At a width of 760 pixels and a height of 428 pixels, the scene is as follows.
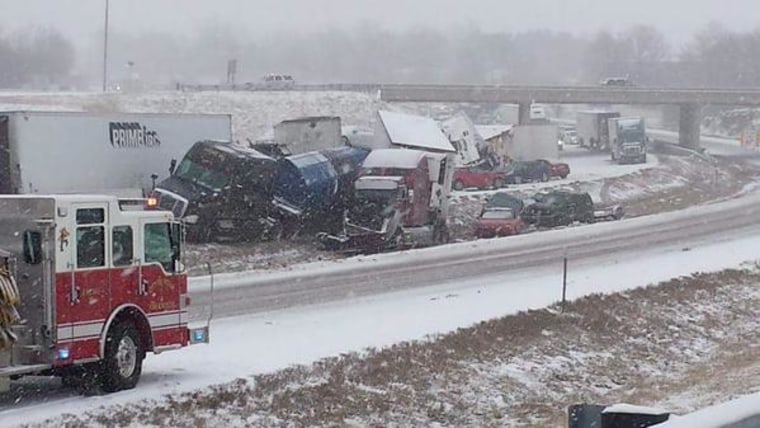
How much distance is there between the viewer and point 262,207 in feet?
138

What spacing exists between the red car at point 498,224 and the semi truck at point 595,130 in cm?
5199

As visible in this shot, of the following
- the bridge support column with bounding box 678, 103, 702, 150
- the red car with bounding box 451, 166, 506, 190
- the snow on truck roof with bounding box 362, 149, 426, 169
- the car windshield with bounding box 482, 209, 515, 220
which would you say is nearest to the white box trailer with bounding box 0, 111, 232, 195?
the snow on truck roof with bounding box 362, 149, 426, 169

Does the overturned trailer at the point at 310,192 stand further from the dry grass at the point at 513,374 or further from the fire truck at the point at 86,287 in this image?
the fire truck at the point at 86,287

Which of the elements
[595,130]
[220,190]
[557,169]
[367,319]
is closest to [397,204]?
[220,190]

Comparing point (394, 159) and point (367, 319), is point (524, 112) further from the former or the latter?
point (367, 319)

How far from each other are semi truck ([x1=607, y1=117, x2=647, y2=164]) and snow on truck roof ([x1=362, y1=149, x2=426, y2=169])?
46.7 m

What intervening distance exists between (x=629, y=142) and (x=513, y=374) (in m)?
70.8

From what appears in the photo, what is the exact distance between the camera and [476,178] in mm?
67562

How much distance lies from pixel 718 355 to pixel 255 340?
9310mm

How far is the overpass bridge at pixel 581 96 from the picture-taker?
102m

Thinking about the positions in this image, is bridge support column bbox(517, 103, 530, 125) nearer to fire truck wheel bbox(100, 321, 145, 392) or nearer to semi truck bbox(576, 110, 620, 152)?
semi truck bbox(576, 110, 620, 152)

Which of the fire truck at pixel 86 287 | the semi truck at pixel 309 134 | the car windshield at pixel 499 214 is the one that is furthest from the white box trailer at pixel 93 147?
the fire truck at pixel 86 287

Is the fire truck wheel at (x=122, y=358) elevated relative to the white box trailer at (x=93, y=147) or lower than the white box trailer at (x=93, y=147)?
lower

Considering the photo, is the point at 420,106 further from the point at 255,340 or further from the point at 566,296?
the point at 255,340
